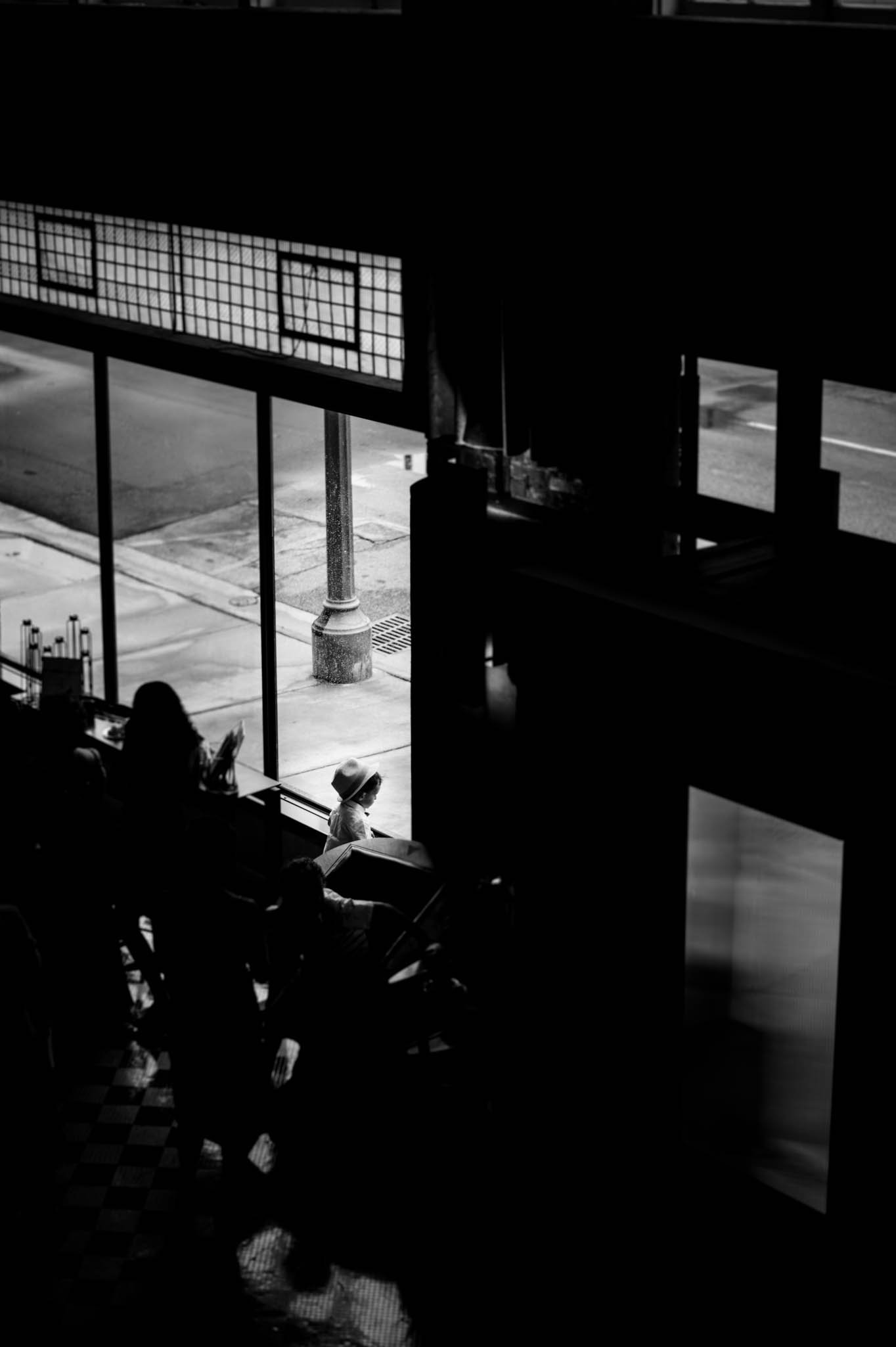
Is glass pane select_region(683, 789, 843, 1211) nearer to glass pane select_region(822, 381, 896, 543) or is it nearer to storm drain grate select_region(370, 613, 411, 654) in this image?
glass pane select_region(822, 381, 896, 543)

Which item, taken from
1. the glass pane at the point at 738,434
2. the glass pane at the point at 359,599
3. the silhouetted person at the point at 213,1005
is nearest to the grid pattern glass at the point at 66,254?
the glass pane at the point at 359,599

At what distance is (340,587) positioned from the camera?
370 inches

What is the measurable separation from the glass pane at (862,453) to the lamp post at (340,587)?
3.22 m

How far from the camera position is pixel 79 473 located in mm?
11258

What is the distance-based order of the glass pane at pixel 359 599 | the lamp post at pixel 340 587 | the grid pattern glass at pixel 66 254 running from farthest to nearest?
the grid pattern glass at pixel 66 254
the lamp post at pixel 340 587
the glass pane at pixel 359 599

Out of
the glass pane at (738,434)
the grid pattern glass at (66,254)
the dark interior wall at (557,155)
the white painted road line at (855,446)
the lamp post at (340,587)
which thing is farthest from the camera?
the grid pattern glass at (66,254)

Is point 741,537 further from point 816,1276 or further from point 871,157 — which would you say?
point 816,1276

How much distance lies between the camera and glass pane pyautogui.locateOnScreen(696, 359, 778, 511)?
672 centimetres

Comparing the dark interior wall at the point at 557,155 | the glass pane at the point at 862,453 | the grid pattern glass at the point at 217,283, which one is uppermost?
the dark interior wall at the point at 557,155

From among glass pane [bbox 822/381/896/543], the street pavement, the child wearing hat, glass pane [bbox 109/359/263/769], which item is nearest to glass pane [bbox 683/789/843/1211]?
glass pane [bbox 822/381/896/543]

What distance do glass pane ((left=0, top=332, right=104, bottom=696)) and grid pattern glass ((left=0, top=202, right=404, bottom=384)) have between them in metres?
0.58

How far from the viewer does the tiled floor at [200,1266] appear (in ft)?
23.3

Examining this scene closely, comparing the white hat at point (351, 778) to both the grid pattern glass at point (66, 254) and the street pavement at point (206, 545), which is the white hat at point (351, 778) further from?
the grid pattern glass at point (66, 254)

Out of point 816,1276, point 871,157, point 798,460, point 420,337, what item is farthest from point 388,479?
point 816,1276
